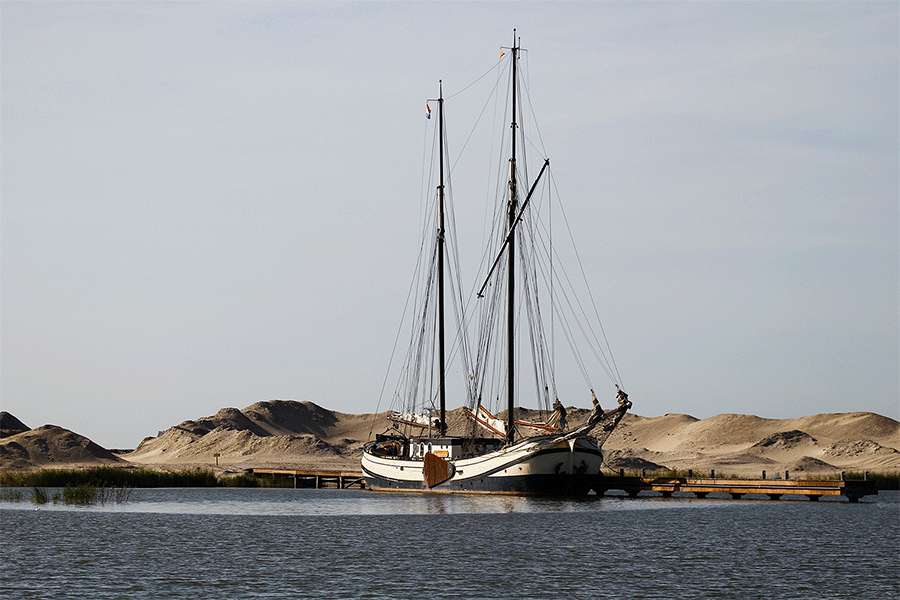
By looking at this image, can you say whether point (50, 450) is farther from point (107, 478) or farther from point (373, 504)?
point (373, 504)

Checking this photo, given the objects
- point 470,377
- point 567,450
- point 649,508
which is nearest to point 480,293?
point 470,377

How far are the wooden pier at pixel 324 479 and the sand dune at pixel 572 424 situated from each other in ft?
30.0

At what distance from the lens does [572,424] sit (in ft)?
512

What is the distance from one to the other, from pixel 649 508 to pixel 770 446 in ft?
226

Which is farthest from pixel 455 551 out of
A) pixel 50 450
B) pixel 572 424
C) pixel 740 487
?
pixel 572 424

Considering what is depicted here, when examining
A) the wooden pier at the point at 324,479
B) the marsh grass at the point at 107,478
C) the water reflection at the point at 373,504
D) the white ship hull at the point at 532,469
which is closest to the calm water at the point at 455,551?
the water reflection at the point at 373,504

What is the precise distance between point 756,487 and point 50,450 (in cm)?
7629

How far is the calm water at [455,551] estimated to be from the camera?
1433 inches

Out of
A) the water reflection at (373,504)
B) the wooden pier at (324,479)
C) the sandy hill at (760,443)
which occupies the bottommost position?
the water reflection at (373,504)

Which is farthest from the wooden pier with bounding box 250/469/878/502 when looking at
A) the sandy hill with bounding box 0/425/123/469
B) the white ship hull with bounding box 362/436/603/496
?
the sandy hill with bounding box 0/425/123/469

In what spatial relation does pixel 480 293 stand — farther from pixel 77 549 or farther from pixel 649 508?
pixel 77 549

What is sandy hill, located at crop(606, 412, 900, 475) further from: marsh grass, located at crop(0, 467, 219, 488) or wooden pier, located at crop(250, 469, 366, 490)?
marsh grass, located at crop(0, 467, 219, 488)

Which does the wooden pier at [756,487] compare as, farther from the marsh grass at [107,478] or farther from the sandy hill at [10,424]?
the sandy hill at [10,424]

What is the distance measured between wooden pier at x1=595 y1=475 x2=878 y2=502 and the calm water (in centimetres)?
106
